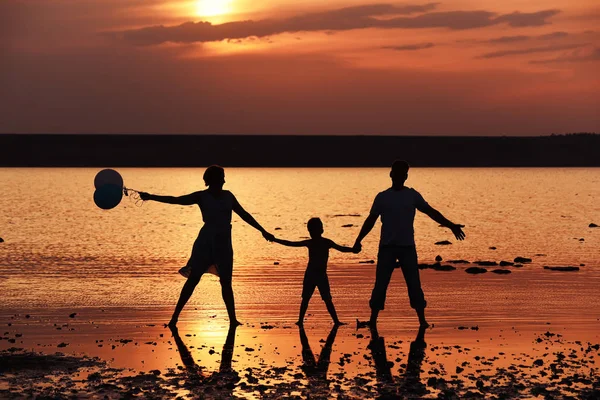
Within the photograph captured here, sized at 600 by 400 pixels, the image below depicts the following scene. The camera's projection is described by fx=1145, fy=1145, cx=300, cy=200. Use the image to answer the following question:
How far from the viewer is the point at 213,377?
38.6 ft

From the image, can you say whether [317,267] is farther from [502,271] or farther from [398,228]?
[502,271]

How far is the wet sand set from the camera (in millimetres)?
11219

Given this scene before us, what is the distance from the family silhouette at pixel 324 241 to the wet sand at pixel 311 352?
0.46 m

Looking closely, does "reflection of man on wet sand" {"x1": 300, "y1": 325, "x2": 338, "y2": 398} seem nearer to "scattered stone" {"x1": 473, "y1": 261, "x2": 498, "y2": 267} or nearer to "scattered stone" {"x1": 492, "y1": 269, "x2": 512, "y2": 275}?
"scattered stone" {"x1": 492, "y1": 269, "x2": 512, "y2": 275}

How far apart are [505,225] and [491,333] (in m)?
35.4

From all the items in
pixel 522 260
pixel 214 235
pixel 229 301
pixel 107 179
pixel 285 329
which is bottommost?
pixel 522 260

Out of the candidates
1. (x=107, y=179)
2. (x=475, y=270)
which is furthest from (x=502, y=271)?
(x=107, y=179)

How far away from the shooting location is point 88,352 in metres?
13.5

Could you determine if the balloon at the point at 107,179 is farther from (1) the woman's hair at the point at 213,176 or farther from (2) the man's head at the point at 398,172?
(2) the man's head at the point at 398,172

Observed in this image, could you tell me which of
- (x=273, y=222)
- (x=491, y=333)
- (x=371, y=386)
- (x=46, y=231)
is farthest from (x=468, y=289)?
(x=273, y=222)

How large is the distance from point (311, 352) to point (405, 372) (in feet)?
5.57

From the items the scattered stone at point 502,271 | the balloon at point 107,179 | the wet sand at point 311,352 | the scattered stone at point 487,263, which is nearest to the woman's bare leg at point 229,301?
the wet sand at point 311,352

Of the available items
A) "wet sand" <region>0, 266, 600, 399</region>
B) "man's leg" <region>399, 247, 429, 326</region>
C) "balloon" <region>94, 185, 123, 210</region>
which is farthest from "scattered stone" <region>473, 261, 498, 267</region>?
"balloon" <region>94, 185, 123, 210</region>

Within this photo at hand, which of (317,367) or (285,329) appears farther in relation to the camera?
(285,329)
